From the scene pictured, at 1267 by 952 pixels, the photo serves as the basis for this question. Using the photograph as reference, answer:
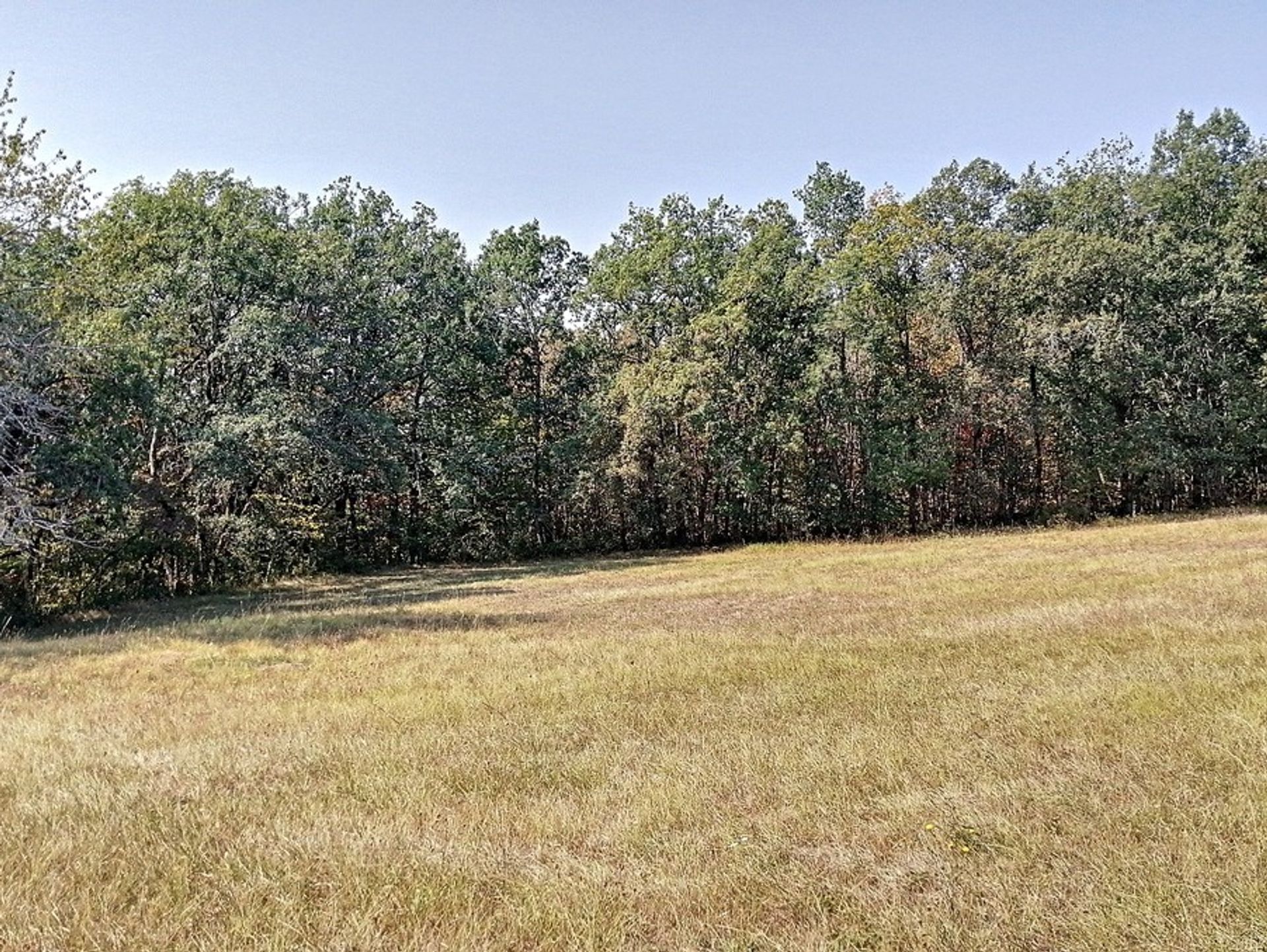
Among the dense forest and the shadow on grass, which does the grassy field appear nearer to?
the shadow on grass

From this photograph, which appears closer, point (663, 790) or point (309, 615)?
point (663, 790)

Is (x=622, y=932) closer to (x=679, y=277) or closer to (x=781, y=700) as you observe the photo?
(x=781, y=700)

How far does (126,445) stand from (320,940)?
57.1 ft

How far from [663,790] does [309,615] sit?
1253cm

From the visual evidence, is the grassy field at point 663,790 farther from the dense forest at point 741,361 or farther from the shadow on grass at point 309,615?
the dense forest at point 741,361

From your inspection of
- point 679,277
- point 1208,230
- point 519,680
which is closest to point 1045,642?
point 519,680

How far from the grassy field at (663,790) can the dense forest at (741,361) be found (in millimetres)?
17147

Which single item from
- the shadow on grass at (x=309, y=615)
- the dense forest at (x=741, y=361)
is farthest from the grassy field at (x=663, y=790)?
the dense forest at (x=741, y=361)

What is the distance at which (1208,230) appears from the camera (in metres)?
34.4

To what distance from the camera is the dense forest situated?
26.0 metres

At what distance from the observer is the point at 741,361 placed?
31938 mm

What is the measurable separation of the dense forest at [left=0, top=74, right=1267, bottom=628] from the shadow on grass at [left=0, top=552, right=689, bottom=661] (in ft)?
12.9

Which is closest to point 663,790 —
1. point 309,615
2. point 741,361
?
point 309,615

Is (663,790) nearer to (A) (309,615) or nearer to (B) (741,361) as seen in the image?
(A) (309,615)
